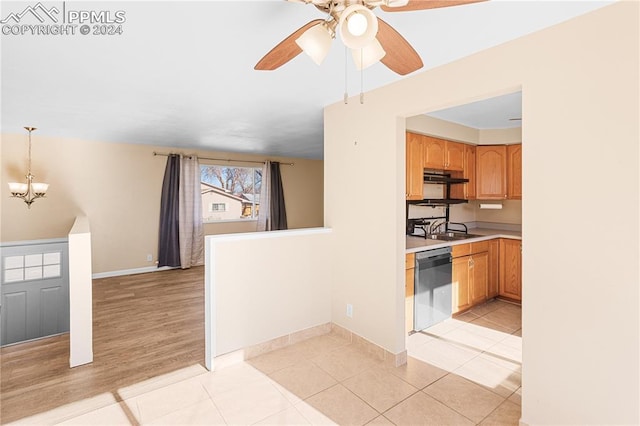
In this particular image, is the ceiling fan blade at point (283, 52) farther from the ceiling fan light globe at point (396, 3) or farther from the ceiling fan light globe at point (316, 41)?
the ceiling fan light globe at point (396, 3)

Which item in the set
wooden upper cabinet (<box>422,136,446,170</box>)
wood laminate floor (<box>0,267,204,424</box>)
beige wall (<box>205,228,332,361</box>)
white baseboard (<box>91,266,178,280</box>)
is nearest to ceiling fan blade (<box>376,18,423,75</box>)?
beige wall (<box>205,228,332,361</box>)

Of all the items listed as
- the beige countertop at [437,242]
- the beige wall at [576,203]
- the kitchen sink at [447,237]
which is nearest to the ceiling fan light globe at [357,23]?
the beige wall at [576,203]

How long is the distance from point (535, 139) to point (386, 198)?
1.12 m

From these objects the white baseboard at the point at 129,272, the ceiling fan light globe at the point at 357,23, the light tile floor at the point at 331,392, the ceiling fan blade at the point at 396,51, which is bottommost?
the light tile floor at the point at 331,392

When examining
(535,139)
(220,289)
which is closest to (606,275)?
(535,139)

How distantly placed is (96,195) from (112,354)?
134 inches

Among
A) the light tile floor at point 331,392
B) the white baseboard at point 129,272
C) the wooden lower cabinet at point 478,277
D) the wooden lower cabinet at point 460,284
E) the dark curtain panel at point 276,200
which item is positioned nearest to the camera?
the light tile floor at point 331,392

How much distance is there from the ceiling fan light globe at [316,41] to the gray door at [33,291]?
3.61 m

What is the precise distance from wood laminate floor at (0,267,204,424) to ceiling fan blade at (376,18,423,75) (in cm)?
265

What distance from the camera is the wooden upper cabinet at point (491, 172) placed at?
4.18 meters

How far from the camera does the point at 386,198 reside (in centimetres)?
265

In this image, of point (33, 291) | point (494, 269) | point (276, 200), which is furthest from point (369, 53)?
point (276, 200)

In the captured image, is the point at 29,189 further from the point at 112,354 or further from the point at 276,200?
the point at 276,200

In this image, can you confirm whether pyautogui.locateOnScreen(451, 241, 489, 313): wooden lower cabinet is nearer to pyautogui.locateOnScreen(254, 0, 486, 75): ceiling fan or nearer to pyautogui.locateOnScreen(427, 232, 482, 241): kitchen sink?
pyautogui.locateOnScreen(427, 232, 482, 241): kitchen sink
